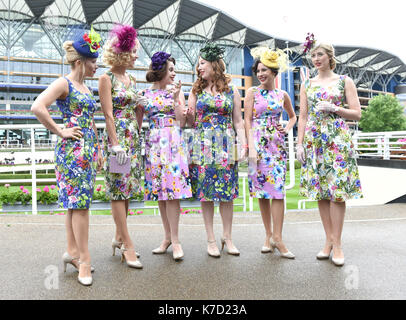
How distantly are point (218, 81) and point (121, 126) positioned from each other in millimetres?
880

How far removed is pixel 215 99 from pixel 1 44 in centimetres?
5067

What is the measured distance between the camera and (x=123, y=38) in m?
2.69

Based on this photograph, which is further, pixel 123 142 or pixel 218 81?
pixel 218 81

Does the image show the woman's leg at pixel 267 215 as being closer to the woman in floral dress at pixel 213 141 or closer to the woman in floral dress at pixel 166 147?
the woman in floral dress at pixel 213 141

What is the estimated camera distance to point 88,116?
2457mm

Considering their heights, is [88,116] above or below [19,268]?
above

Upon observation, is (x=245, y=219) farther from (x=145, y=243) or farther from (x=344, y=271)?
(x=344, y=271)

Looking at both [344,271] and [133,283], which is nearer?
[133,283]

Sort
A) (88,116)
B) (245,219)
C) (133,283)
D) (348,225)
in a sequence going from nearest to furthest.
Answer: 1. (133,283)
2. (88,116)
3. (348,225)
4. (245,219)

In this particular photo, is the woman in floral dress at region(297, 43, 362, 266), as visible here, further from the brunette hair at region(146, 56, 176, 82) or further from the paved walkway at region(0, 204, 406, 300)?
the brunette hair at region(146, 56, 176, 82)

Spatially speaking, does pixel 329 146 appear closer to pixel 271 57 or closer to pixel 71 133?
pixel 271 57

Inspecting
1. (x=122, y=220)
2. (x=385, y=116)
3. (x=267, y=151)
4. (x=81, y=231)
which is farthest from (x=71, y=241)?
(x=385, y=116)

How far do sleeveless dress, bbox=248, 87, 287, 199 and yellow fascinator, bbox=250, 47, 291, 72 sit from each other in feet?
→ 0.81
